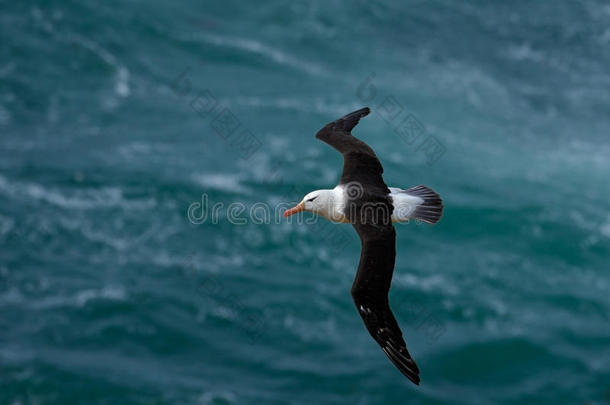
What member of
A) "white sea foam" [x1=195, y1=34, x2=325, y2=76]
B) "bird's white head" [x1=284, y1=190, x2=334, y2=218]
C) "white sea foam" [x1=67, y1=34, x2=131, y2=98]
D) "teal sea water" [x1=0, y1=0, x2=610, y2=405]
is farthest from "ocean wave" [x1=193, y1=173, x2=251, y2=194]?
"bird's white head" [x1=284, y1=190, x2=334, y2=218]

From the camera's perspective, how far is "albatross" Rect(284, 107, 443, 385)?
10625 mm

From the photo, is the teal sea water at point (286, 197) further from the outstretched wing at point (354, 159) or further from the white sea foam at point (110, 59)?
the outstretched wing at point (354, 159)

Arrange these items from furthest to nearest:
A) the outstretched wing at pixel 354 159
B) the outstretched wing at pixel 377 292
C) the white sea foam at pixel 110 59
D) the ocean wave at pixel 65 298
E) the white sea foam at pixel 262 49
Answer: the white sea foam at pixel 262 49 < the white sea foam at pixel 110 59 < the ocean wave at pixel 65 298 < the outstretched wing at pixel 354 159 < the outstretched wing at pixel 377 292

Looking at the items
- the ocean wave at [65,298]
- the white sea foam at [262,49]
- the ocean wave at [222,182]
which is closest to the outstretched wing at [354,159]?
the ocean wave at [65,298]

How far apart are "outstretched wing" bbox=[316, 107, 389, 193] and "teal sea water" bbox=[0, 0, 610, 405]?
12240 millimetres

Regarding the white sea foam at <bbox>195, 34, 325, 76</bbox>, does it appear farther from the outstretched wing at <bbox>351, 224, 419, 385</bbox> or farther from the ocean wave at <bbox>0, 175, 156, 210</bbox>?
the outstretched wing at <bbox>351, 224, 419, 385</bbox>

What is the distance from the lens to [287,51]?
37.6 m

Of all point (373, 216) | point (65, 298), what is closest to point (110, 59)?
point (65, 298)

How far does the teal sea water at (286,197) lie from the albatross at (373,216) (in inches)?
504

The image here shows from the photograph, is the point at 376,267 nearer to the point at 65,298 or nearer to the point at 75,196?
the point at 65,298

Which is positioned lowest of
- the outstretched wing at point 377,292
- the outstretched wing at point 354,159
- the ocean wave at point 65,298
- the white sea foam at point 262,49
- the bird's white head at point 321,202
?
the outstretched wing at point 377,292

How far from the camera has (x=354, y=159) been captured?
12.5 meters


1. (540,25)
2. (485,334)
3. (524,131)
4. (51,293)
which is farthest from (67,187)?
(540,25)

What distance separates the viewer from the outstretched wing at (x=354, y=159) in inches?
479
